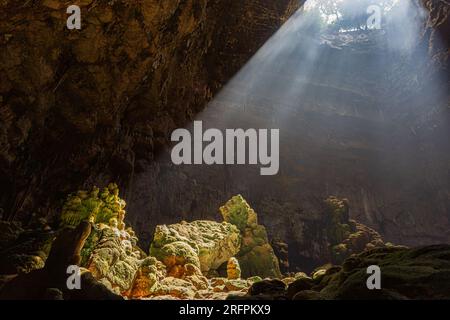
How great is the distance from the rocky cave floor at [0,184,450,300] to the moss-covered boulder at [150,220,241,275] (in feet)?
0.12

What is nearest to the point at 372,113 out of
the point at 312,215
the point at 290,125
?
the point at 290,125

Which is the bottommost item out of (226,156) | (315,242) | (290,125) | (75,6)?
(315,242)

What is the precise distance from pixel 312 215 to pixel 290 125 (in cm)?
834

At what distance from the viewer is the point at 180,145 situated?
20453 millimetres

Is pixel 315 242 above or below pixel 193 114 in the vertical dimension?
below

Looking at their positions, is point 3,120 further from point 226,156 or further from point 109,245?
point 226,156

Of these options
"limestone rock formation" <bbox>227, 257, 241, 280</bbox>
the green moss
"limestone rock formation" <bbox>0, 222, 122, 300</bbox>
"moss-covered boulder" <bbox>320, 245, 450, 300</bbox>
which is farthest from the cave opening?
"moss-covered boulder" <bbox>320, 245, 450, 300</bbox>

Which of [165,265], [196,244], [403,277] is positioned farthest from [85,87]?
[403,277]

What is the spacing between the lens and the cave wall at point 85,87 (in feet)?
33.7

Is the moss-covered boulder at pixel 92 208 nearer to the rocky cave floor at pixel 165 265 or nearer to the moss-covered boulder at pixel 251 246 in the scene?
the rocky cave floor at pixel 165 265

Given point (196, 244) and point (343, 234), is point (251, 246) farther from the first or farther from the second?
point (343, 234)

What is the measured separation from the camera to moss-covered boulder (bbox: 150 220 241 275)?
38.9 ft

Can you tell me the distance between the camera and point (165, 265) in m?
11.5

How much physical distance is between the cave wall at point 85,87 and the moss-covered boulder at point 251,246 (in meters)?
5.34
